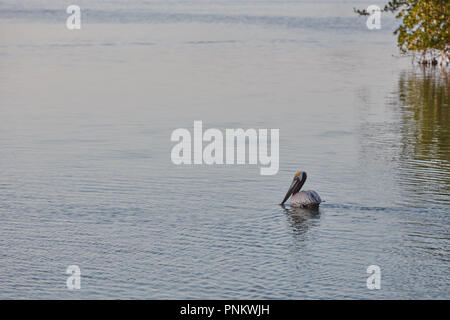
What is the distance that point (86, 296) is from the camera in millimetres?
12055

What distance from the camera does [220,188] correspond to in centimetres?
1822

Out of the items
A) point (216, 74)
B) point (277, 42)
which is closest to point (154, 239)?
point (216, 74)

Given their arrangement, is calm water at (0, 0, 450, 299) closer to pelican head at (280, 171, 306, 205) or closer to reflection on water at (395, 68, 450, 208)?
reflection on water at (395, 68, 450, 208)

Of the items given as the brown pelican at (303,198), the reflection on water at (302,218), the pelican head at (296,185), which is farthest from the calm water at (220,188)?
the pelican head at (296,185)
